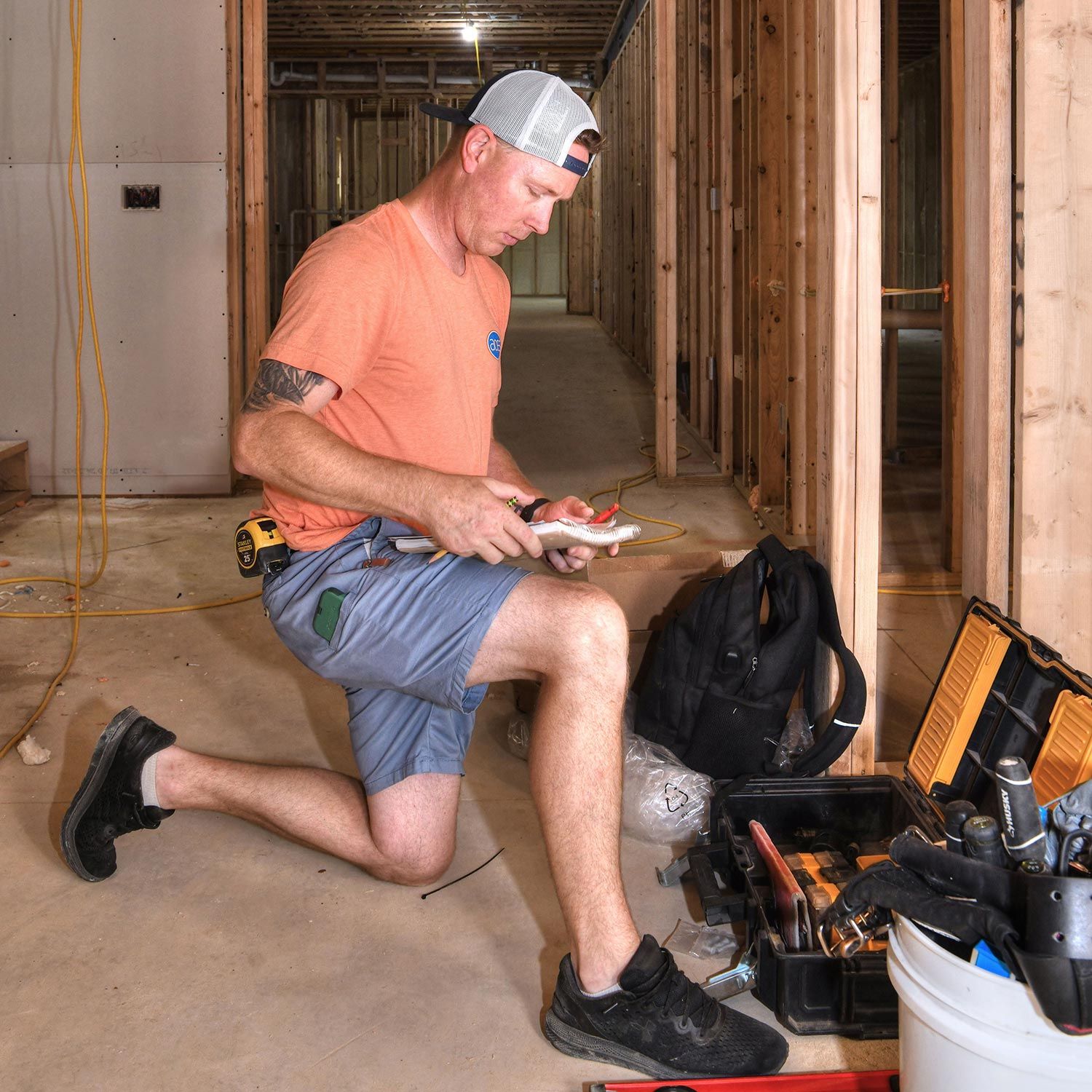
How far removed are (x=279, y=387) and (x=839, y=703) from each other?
1.29 meters

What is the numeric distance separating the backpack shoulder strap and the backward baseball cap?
101 centimetres

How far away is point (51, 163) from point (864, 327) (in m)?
4.80

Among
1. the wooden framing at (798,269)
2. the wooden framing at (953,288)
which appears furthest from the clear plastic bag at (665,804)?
the wooden framing at (798,269)

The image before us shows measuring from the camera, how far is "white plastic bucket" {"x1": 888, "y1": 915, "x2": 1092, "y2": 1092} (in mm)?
1257

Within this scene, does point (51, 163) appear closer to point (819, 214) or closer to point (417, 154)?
point (819, 214)

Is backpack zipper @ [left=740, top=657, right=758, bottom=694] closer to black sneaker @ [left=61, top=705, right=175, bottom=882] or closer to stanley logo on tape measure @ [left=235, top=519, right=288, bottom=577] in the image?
stanley logo on tape measure @ [left=235, top=519, right=288, bottom=577]

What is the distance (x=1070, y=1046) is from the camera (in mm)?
1252

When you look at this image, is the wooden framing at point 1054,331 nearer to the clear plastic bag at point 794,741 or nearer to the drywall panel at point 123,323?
the clear plastic bag at point 794,741

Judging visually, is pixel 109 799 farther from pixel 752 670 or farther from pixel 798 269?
pixel 798 269

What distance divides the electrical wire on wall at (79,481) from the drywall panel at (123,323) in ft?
0.22

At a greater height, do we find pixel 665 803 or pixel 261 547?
pixel 261 547

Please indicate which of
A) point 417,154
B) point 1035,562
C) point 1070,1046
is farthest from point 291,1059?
point 417,154

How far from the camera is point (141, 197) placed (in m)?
5.79

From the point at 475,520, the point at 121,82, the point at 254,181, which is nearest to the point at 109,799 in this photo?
the point at 475,520
